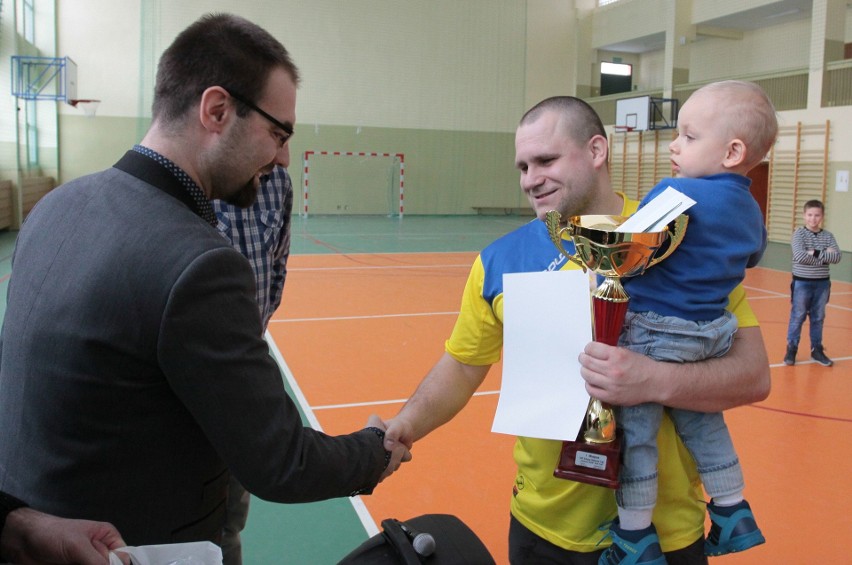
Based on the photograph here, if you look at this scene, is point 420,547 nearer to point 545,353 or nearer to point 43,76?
point 545,353

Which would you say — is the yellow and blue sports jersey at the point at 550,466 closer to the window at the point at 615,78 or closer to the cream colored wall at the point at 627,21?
the cream colored wall at the point at 627,21

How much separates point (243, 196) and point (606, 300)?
86 cm

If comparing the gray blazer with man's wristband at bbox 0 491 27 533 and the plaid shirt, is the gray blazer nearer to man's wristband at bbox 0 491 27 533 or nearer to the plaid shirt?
man's wristband at bbox 0 491 27 533

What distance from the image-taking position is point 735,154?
1.83 metres

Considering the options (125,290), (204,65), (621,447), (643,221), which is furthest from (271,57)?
(621,447)

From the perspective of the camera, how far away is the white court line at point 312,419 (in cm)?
361

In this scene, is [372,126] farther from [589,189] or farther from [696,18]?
[589,189]

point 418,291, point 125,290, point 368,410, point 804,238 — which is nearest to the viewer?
point 125,290

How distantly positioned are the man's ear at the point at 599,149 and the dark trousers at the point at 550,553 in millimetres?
1054

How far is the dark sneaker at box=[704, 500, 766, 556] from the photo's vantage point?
5.80 feet

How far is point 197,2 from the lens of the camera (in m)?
20.7

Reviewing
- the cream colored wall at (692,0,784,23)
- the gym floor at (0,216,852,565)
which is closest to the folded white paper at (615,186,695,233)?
the gym floor at (0,216,852,565)

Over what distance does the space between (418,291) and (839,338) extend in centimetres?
493

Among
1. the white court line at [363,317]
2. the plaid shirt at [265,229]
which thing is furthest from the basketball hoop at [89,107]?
the plaid shirt at [265,229]
